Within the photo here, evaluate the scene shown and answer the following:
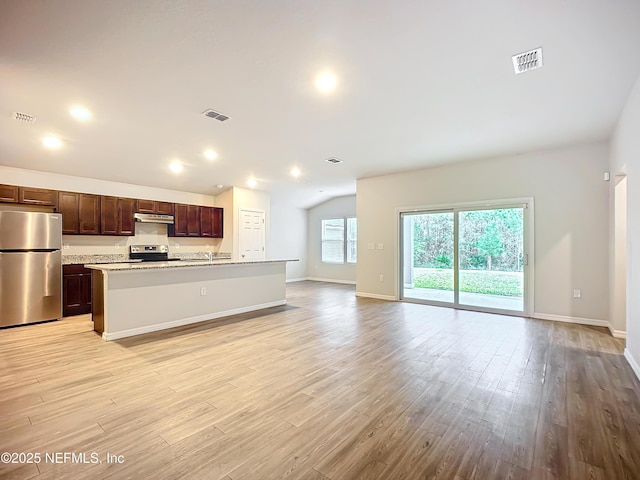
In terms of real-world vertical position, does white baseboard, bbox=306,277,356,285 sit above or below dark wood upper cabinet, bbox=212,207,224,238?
below

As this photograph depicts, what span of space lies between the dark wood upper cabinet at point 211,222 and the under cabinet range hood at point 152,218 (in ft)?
2.52

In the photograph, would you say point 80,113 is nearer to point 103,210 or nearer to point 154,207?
point 103,210

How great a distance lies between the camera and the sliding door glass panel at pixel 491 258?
17.4ft

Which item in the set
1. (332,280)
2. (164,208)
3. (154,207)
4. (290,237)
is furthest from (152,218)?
(332,280)

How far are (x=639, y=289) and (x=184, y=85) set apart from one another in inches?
192

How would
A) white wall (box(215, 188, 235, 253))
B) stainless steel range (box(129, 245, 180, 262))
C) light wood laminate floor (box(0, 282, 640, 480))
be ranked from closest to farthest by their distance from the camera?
light wood laminate floor (box(0, 282, 640, 480)) < stainless steel range (box(129, 245, 180, 262)) < white wall (box(215, 188, 235, 253))

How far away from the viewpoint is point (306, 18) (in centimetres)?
224

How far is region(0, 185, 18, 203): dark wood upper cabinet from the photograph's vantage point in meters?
4.95

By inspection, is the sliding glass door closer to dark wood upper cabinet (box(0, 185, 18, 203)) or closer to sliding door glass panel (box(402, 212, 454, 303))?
sliding door glass panel (box(402, 212, 454, 303))

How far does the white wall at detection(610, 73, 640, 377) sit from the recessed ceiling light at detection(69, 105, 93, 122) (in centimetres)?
590

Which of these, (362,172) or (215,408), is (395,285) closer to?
(362,172)

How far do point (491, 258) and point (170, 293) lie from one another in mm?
5395

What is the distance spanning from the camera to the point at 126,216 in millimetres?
6289

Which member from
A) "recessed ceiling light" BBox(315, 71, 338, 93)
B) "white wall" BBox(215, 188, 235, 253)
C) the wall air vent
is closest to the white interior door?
"white wall" BBox(215, 188, 235, 253)
